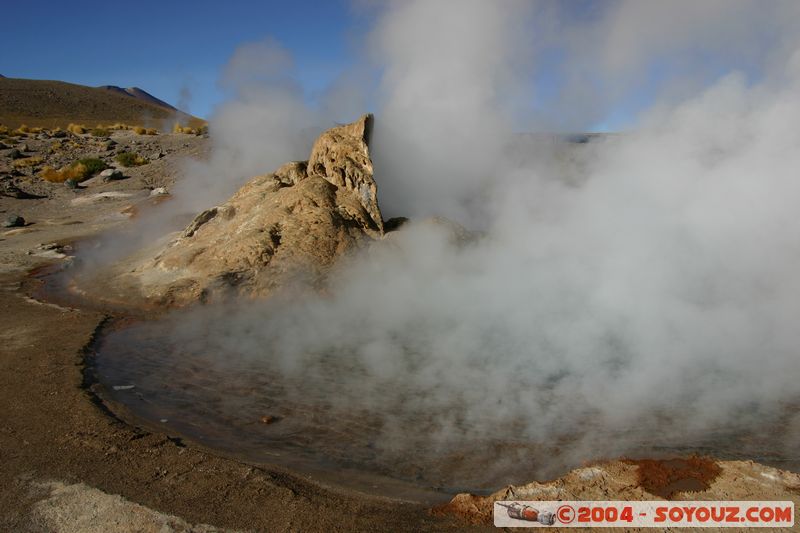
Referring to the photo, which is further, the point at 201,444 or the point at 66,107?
the point at 66,107

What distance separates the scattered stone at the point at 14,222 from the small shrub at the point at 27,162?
4.81m

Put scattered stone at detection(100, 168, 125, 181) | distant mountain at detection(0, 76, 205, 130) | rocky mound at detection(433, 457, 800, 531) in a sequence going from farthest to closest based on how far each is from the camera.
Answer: distant mountain at detection(0, 76, 205, 130) < scattered stone at detection(100, 168, 125, 181) < rocky mound at detection(433, 457, 800, 531)

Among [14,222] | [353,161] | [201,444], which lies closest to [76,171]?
[14,222]

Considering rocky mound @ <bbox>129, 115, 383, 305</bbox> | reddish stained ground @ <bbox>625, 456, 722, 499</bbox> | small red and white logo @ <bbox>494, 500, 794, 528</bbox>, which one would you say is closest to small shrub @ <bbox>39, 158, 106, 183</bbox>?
rocky mound @ <bbox>129, 115, 383, 305</bbox>

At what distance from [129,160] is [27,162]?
2403mm

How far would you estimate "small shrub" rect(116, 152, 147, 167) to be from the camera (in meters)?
13.1

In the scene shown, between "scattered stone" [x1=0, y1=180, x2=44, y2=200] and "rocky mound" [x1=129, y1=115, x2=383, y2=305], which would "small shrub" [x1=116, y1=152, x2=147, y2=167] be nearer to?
"scattered stone" [x1=0, y1=180, x2=44, y2=200]

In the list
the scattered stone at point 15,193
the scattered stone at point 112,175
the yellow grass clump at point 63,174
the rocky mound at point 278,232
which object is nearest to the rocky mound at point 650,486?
the rocky mound at point 278,232

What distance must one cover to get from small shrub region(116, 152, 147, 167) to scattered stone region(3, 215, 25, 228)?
14.3 feet

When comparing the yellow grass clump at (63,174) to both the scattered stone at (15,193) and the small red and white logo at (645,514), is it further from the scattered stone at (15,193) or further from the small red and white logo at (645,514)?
the small red and white logo at (645,514)

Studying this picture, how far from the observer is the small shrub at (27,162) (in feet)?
42.2

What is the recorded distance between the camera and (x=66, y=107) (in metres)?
30.9

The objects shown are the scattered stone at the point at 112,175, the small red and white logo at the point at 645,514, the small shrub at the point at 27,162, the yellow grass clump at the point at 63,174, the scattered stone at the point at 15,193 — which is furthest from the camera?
the small shrub at the point at 27,162

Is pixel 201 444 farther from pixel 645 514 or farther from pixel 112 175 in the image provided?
pixel 112 175
